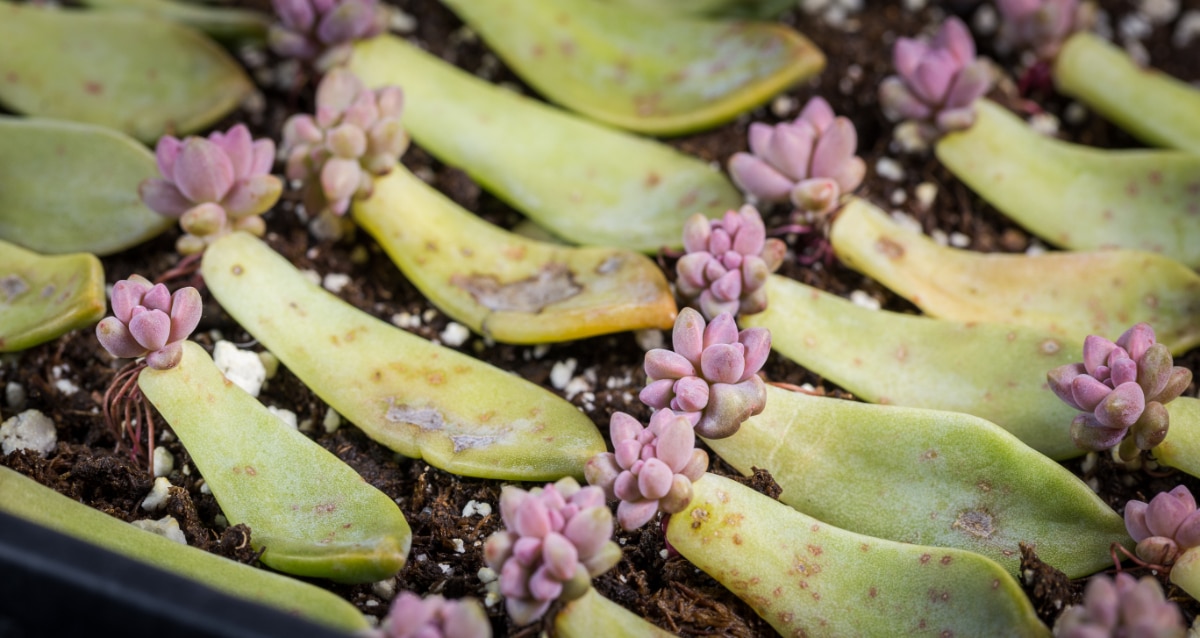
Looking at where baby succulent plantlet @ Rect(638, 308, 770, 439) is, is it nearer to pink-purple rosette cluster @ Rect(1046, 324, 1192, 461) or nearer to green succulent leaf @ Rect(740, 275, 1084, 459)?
green succulent leaf @ Rect(740, 275, 1084, 459)

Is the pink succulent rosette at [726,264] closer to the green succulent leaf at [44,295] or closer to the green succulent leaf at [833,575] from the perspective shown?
the green succulent leaf at [833,575]

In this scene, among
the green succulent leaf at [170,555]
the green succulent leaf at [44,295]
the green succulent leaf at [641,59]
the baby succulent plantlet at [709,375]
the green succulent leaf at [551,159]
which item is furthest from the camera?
the green succulent leaf at [641,59]

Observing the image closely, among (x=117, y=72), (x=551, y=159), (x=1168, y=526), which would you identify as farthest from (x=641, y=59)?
(x=1168, y=526)

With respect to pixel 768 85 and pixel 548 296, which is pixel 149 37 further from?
pixel 768 85

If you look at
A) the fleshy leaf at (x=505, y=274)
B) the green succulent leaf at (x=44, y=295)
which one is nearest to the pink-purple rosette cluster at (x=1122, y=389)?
the fleshy leaf at (x=505, y=274)

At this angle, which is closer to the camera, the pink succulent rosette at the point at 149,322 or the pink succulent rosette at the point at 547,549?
the pink succulent rosette at the point at 547,549

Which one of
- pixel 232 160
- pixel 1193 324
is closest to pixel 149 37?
pixel 232 160

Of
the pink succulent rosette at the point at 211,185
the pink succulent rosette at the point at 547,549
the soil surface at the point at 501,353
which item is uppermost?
the pink succulent rosette at the point at 211,185
